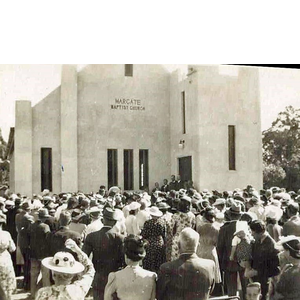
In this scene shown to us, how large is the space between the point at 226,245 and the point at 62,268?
3.40 m

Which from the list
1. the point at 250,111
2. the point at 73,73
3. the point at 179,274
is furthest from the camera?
the point at 73,73

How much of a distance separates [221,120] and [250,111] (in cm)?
125

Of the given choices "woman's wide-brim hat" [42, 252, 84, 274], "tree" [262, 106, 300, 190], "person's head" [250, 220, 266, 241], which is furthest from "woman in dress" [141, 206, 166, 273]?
"tree" [262, 106, 300, 190]

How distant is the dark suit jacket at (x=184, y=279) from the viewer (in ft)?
13.9

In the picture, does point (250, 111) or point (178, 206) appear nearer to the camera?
point (178, 206)

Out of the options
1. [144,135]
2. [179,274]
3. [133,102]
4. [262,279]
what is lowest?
[262,279]

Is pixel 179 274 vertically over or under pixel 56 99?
under

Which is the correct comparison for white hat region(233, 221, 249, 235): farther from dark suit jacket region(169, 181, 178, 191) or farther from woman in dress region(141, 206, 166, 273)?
dark suit jacket region(169, 181, 178, 191)

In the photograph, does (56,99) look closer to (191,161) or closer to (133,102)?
(133,102)

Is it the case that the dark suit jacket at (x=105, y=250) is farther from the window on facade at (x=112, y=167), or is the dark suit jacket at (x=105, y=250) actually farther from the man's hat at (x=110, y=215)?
the window on facade at (x=112, y=167)

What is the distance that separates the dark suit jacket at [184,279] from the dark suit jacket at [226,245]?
2210 millimetres
